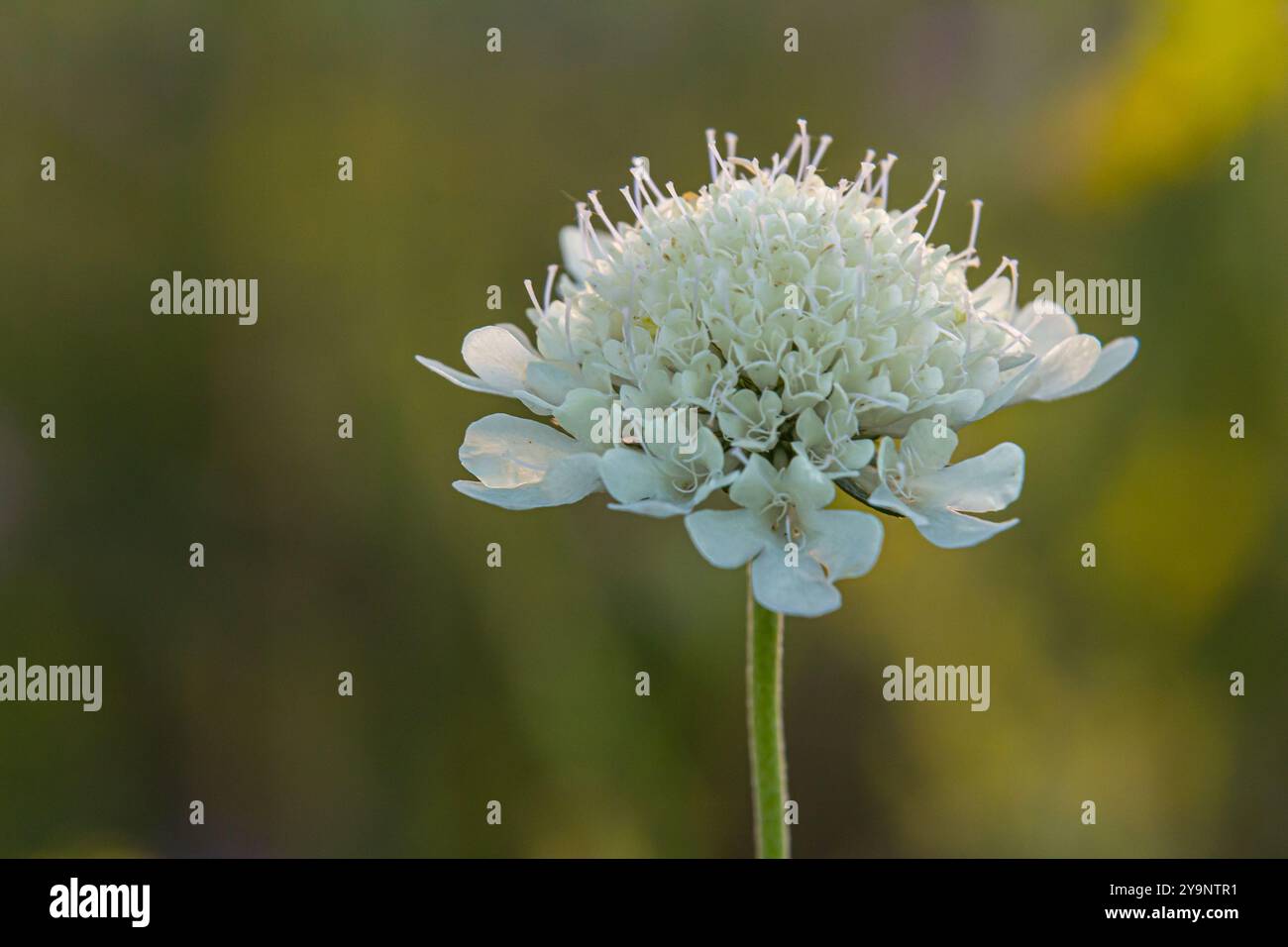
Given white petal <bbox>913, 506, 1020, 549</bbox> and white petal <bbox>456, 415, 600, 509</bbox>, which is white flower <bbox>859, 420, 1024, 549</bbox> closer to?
white petal <bbox>913, 506, 1020, 549</bbox>

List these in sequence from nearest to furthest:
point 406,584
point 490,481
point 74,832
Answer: point 490,481 < point 74,832 < point 406,584

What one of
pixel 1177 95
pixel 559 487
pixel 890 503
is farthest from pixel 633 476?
pixel 1177 95

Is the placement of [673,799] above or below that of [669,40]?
below

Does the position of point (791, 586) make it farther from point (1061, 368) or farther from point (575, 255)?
point (575, 255)

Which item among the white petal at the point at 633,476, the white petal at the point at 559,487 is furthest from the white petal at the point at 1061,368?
the white petal at the point at 559,487

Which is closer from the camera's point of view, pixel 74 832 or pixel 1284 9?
pixel 74 832

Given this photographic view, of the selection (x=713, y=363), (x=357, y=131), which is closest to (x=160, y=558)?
(x=357, y=131)

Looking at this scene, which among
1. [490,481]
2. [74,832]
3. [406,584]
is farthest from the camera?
[406,584]
